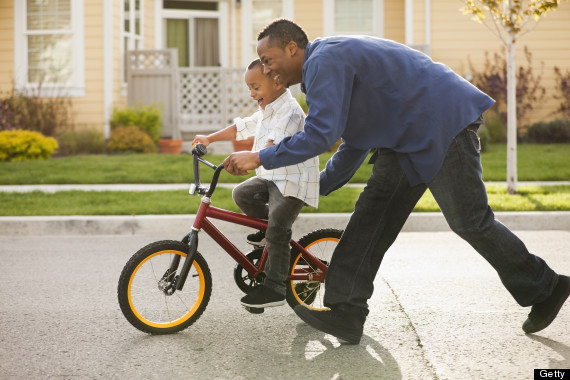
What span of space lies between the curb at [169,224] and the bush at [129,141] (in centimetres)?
687

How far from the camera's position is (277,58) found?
12.9ft

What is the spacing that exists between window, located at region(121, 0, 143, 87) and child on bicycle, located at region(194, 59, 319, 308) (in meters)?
13.0

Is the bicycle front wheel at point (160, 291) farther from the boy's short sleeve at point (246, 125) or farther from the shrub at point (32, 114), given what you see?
the shrub at point (32, 114)

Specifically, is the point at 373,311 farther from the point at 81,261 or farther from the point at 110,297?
the point at 81,261

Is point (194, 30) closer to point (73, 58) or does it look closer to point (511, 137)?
point (73, 58)

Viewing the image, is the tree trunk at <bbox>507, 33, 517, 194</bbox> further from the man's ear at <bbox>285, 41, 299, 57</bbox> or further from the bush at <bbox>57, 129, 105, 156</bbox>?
the bush at <bbox>57, 129, 105, 156</bbox>

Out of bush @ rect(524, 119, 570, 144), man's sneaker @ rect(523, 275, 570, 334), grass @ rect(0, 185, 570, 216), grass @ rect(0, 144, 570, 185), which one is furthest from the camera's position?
bush @ rect(524, 119, 570, 144)

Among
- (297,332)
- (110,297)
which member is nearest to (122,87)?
(110,297)

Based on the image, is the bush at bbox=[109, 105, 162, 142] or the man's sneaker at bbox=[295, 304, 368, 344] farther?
the bush at bbox=[109, 105, 162, 142]

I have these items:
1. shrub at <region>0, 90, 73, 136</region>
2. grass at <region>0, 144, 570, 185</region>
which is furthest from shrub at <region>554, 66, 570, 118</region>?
shrub at <region>0, 90, 73, 136</region>

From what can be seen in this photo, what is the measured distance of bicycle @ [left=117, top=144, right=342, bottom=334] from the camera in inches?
171

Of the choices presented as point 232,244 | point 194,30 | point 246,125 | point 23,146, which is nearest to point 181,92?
point 194,30

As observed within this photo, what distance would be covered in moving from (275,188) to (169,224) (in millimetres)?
4024

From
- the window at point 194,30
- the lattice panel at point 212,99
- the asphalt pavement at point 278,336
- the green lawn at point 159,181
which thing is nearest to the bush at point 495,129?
the green lawn at point 159,181
